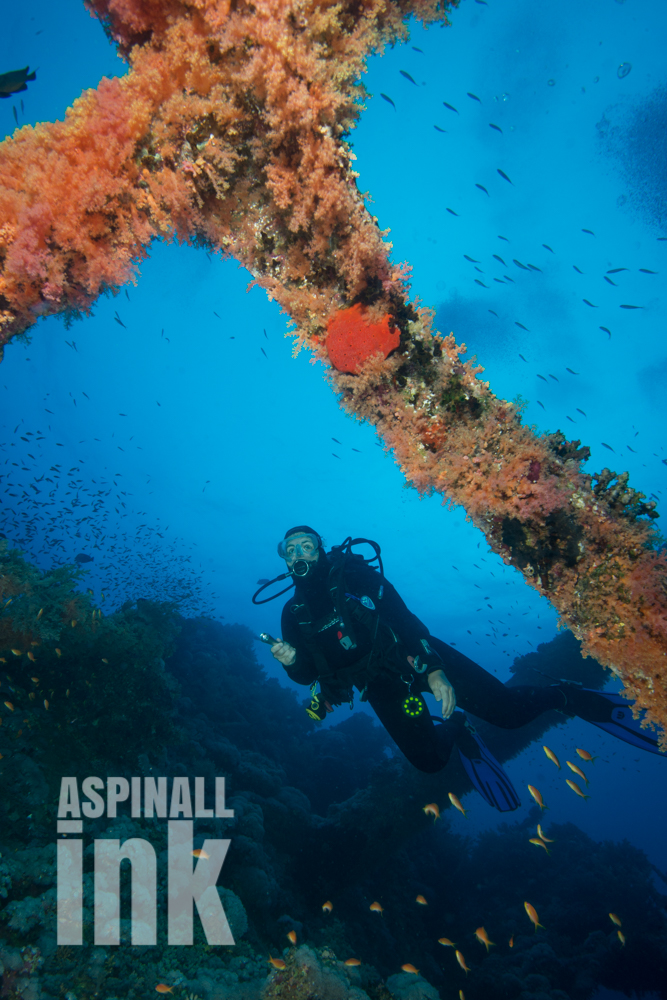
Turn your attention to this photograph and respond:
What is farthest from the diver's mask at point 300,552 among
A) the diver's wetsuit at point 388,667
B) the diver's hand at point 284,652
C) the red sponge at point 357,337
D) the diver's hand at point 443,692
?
the red sponge at point 357,337

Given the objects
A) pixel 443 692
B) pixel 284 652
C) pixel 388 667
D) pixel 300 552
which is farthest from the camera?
pixel 300 552

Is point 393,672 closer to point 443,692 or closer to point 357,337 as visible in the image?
point 443,692

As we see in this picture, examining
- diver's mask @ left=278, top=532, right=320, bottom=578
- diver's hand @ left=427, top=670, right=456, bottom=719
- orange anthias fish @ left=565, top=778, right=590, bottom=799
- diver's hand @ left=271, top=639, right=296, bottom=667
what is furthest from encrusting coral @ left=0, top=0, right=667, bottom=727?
orange anthias fish @ left=565, top=778, right=590, bottom=799

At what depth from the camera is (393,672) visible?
234 inches

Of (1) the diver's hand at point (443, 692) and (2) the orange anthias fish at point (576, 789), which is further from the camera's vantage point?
(2) the orange anthias fish at point (576, 789)

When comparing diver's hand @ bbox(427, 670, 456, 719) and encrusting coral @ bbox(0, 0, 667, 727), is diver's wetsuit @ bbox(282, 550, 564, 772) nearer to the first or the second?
diver's hand @ bbox(427, 670, 456, 719)

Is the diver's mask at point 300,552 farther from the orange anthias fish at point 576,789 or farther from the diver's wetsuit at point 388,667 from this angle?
the orange anthias fish at point 576,789

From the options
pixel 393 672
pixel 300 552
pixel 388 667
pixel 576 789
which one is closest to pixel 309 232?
pixel 300 552

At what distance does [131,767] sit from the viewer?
26.6ft

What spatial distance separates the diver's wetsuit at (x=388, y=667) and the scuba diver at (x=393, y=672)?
15 millimetres

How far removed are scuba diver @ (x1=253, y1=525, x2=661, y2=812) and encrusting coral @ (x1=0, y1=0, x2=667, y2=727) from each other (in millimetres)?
3283

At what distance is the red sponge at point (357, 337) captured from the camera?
270 cm

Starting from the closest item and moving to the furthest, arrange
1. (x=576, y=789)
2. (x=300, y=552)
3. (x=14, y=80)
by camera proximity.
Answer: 1. (x=14, y=80)
2. (x=300, y=552)
3. (x=576, y=789)

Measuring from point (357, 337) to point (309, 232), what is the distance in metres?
0.81
